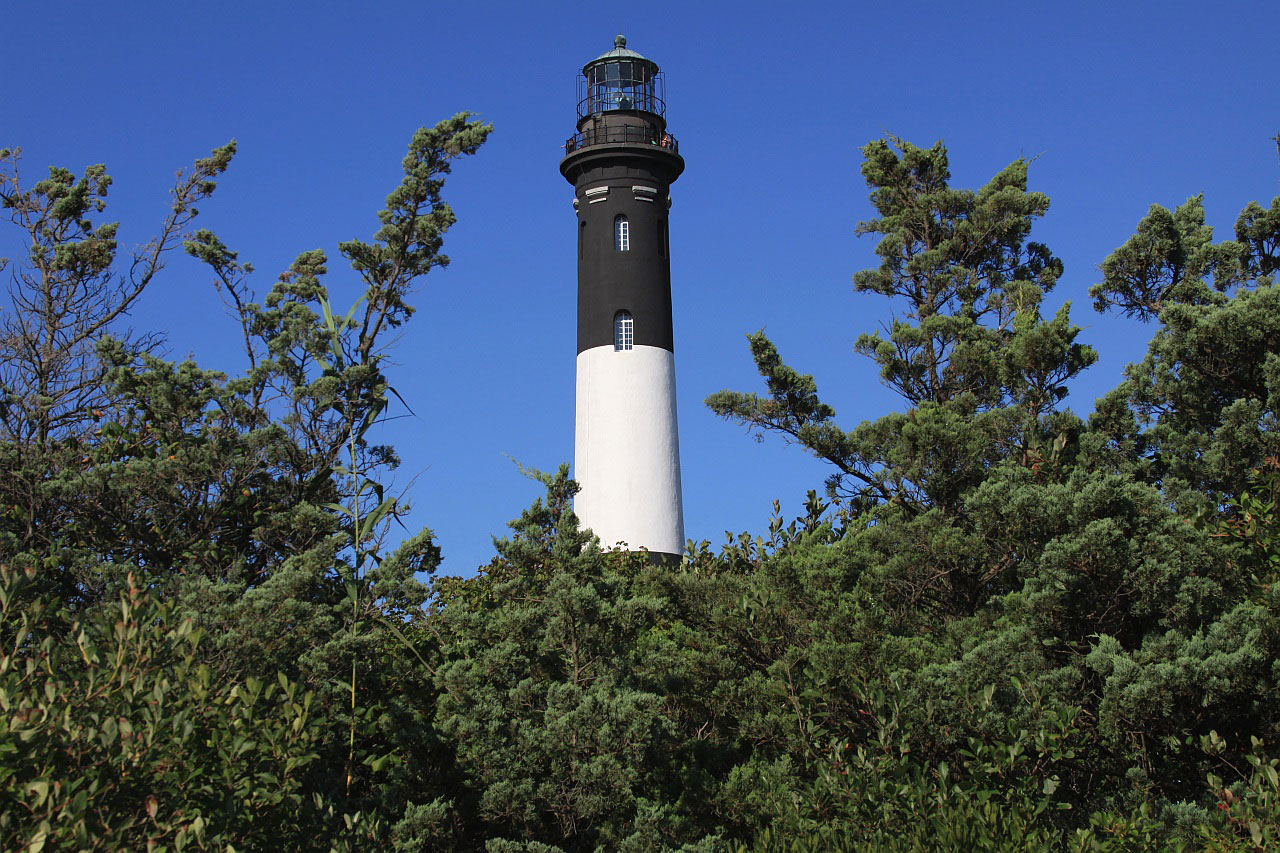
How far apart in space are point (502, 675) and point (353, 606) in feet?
5.27

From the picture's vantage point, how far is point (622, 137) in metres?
29.8

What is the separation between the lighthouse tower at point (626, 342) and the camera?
88.9 feet

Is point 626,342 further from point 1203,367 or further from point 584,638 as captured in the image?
point 584,638

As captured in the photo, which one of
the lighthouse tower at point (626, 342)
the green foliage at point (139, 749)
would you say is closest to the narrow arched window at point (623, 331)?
the lighthouse tower at point (626, 342)

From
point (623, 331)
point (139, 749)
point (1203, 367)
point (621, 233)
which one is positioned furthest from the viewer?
point (621, 233)

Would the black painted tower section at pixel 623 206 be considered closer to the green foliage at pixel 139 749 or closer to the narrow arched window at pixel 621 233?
the narrow arched window at pixel 621 233

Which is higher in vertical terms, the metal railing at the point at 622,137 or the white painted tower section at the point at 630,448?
the metal railing at the point at 622,137

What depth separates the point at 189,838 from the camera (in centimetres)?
599

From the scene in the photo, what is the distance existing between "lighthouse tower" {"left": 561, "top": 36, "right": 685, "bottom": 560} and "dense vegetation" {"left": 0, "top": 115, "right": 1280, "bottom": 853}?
38.6 ft

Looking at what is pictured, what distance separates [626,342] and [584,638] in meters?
17.7

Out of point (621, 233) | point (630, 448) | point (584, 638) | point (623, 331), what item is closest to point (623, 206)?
point (621, 233)

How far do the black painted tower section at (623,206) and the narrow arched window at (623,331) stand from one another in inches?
4.5

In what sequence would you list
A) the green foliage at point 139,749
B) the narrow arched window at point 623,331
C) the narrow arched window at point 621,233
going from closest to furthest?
the green foliage at point 139,749
the narrow arched window at point 623,331
the narrow arched window at point 621,233

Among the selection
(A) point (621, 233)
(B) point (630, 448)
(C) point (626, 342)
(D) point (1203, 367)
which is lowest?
(D) point (1203, 367)
